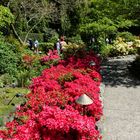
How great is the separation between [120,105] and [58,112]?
5218 mm

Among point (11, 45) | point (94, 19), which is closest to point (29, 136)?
point (11, 45)

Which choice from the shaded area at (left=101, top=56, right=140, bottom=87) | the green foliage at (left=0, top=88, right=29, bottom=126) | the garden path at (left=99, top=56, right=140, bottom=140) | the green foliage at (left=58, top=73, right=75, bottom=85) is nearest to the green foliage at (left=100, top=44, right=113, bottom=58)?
the shaded area at (left=101, top=56, right=140, bottom=87)

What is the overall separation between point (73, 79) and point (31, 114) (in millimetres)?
4621

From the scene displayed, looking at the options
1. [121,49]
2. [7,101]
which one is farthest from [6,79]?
[121,49]

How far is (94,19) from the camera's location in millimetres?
26422

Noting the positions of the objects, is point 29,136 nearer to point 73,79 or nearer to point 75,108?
point 75,108

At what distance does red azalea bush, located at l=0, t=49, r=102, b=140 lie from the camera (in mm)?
8914

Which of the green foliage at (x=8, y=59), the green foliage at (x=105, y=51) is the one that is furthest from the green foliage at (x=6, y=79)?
the green foliage at (x=105, y=51)

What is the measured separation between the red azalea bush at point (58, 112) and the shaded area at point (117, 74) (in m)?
3.02

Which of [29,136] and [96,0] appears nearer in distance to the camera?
[29,136]

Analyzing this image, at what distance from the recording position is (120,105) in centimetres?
1397

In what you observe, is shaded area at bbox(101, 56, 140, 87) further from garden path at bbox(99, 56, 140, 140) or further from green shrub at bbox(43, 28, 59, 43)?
green shrub at bbox(43, 28, 59, 43)

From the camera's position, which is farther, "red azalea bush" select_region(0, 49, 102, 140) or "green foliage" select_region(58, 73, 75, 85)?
"green foliage" select_region(58, 73, 75, 85)

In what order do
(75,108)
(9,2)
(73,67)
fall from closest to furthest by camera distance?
(75,108)
(73,67)
(9,2)
